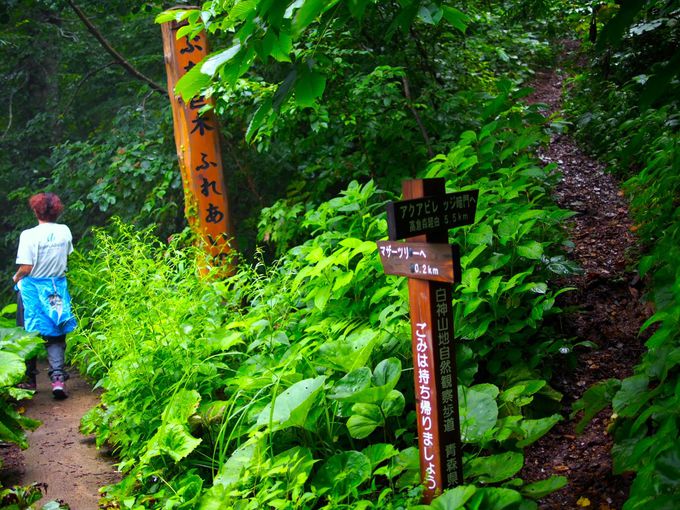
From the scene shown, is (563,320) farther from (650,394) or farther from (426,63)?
(426,63)

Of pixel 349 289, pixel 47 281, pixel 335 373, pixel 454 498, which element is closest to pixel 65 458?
pixel 47 281

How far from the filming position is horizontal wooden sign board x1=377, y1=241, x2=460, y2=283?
2.65 m

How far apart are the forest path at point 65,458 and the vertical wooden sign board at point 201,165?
1903 millimetres

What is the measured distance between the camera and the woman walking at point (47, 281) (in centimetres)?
554

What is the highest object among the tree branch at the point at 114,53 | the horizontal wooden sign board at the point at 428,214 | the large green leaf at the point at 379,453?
the tree branch at the point at 114,53

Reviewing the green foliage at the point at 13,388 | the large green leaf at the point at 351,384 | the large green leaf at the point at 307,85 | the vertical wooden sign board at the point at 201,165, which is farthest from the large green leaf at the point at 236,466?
the vertical wooden sign board at the point at 201,165

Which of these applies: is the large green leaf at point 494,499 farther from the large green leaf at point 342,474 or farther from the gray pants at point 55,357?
the gray pants at point 55,357

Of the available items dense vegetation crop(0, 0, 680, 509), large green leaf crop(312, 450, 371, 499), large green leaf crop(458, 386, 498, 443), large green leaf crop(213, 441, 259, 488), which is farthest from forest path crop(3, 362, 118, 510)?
large green leaf crop(458, 386, 498, 443)

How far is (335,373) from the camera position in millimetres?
3682

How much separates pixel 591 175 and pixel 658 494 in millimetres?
5169

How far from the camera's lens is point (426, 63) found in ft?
20.8

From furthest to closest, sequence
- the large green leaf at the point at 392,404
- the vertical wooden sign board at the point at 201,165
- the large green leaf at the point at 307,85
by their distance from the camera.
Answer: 1. the vertical wooden sign board at the point at 201,165
2. the large green leaf at the point at 392,404
3. the large green leaf at the point at 307,85

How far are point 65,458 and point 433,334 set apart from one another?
115 inches

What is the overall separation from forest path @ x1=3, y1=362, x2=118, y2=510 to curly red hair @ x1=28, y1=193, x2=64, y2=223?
63.1 inches
